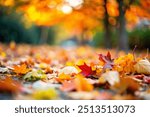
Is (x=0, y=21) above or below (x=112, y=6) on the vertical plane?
above

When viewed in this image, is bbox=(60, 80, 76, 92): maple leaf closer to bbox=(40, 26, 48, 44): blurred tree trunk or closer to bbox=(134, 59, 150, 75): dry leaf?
bbox=(134, 59, 150, 75): dry leaf

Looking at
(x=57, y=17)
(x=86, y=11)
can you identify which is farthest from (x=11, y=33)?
(x=57, y=17)

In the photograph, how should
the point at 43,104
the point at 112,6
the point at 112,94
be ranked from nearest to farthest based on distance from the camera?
1. the point at 43,104
2. the point at 112,94
3. the point at 112,6

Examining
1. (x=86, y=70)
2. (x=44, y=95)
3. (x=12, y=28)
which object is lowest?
(x=44, y=95)

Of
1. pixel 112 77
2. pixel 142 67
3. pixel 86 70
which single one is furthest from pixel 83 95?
pixel 142 67

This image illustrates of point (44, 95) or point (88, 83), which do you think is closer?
point (44, 95)

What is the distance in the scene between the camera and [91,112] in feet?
5.27

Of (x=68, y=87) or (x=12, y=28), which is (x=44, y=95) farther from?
(x=12, y=28)

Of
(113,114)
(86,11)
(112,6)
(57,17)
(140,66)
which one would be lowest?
(113,114)

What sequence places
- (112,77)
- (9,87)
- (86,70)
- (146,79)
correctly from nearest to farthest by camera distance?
(9,87) < (112,77) < (146,79) < (86,70)

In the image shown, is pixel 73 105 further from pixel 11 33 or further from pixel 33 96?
pixel 11 33

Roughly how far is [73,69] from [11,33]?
8.80 metres

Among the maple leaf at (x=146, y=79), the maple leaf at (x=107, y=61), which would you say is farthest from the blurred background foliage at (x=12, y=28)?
the maple leaf at (x=146, y=79)

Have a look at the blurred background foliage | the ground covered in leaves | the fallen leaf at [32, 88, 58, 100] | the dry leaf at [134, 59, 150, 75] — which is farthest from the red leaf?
the blurred background foliage
